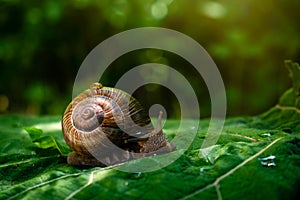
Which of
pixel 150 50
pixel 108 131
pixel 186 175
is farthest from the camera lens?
pixel 150 50

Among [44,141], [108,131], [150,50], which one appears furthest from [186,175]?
[150,50]

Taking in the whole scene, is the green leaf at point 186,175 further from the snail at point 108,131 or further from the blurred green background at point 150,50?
the blurred green background at point 150,50

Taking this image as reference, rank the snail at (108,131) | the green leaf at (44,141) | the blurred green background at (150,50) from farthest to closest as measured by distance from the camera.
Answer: the blurred green background at (150,50)
the green leaf at (44,141)
the snail at (108,131)

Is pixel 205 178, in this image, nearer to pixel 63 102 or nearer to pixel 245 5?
pixel 245 5

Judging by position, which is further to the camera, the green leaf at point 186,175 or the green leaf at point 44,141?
the green leaf at point 44,141

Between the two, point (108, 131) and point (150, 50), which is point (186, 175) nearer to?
point (108, 131)

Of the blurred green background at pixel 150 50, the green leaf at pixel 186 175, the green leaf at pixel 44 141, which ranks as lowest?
the green leaf at pixel 186 175

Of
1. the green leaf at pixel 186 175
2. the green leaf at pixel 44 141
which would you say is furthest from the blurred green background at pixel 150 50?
the green leaf at pixel 44 141

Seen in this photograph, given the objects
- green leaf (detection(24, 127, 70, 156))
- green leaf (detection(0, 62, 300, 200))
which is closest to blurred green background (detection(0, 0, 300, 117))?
green leaf (detection(0, 62, 300, 200))
